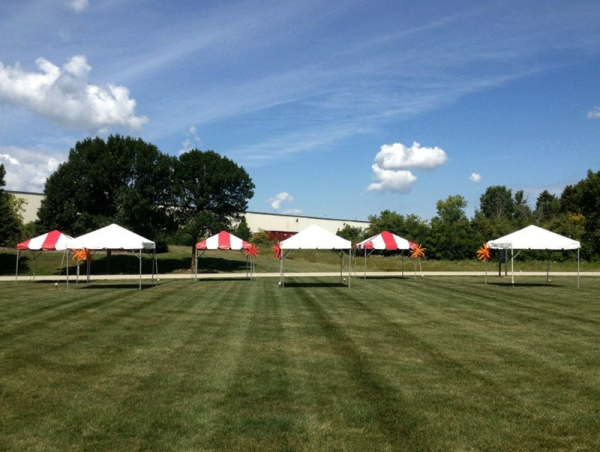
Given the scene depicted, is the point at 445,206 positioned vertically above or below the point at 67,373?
above

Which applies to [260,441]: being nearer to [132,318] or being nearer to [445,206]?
[132,318]

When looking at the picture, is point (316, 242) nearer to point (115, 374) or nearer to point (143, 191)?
point (115, 374)

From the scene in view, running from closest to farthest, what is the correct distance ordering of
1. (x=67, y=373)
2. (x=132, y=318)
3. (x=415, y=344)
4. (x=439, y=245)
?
(x=67, y=373)
(x=415, y=344)
(x=132, y=318)
(x=439, y=245)

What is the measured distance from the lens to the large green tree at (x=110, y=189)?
141 ft

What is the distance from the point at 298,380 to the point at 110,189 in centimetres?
3977

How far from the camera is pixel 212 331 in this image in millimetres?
13102

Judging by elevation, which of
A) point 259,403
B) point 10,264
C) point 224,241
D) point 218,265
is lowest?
point 259,403

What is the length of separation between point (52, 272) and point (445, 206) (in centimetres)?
9858

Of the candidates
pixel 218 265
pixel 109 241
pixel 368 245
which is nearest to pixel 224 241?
pixel 109 241

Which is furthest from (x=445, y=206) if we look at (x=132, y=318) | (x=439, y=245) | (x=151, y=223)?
(x=132, y=318)

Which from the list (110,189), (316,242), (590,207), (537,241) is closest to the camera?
(537,241)

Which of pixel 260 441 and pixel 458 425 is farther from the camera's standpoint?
pixel 458 425

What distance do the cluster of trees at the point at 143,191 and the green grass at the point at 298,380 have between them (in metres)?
27.9

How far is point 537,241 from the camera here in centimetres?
2623
